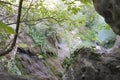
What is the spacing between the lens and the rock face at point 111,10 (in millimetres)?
3566

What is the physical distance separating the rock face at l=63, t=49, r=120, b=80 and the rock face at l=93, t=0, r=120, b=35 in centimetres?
95

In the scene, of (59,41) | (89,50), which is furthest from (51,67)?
(89,50)

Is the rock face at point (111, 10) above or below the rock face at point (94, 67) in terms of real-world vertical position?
above

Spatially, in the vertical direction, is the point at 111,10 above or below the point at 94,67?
above

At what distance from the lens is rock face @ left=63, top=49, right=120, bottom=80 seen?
15.1ft

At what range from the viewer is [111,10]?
3.73m

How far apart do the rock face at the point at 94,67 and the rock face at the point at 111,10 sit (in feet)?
3.13

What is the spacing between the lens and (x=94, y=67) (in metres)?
4.73

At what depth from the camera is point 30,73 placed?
882cm

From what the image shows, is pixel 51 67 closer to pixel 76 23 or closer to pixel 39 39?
pixel 39 39

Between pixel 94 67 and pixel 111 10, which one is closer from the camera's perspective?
pixel 111 10

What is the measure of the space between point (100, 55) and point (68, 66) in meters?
0.87

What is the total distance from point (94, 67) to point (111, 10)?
1.45 meters

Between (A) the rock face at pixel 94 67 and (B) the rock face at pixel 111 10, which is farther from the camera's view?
(A) the rock face at pixel 94 67
